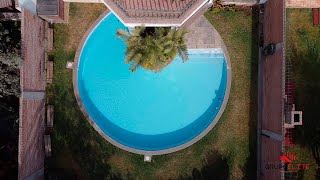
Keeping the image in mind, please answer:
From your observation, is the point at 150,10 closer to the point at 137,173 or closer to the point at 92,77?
the point at 92,77

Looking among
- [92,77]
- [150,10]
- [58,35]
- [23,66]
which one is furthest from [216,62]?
[23,66]

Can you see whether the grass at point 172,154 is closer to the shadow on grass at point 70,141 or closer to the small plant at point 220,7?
the shadow on grass at point 70,141

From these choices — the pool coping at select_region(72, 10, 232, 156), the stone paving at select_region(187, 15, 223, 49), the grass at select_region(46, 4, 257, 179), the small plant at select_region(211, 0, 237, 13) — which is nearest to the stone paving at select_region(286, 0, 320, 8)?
the grass at select_region(46, 4, 257, 179)

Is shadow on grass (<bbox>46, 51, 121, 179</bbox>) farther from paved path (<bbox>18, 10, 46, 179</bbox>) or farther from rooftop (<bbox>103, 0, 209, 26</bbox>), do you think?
rooftop (<bbox>103, 0, 209, 26</bbox>)

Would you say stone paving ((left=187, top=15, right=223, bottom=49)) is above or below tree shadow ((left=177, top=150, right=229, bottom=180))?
above

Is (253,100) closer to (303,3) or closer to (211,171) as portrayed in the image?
(211,171)

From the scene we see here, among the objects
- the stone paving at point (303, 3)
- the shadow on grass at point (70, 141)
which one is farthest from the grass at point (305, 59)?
the shadow on grass at point (70, 141)
